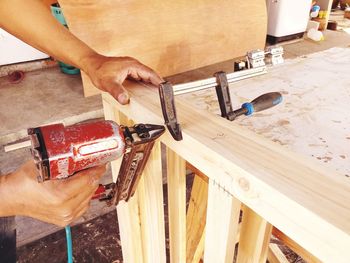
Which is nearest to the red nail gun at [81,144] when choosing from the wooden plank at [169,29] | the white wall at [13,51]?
the wooden plank at [169,29]

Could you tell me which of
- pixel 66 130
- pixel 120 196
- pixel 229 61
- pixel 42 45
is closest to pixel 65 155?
pixel 66 130

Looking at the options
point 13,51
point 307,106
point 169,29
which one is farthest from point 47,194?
point 13,51

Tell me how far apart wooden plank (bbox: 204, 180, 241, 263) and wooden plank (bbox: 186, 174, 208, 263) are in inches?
19.8

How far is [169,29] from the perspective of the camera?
2111mm

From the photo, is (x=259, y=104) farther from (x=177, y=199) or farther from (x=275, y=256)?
(x=275, y=256)

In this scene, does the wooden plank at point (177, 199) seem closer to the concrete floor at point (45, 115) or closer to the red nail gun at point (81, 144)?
the red nail gun at point (81, 144)

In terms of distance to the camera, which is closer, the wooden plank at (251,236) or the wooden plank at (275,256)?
the wooden plank at (251,236)

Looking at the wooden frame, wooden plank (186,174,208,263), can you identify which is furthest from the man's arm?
wooden plank (186,174,208,263)

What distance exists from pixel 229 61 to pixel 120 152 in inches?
85.4

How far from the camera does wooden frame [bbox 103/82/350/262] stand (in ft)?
1.32

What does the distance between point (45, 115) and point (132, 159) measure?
4.83 ft

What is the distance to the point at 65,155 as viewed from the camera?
1.76 ft

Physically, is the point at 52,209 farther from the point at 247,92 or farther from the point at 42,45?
the point at 247,92

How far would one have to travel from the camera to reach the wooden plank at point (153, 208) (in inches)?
28.9
